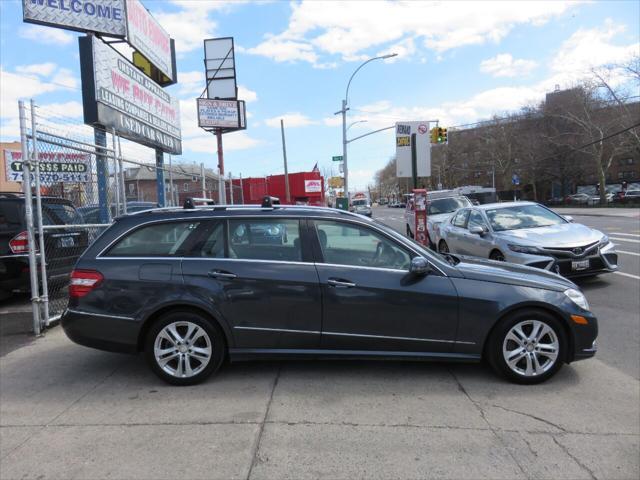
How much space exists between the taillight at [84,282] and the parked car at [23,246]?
275cm

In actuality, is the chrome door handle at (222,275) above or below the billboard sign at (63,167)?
below

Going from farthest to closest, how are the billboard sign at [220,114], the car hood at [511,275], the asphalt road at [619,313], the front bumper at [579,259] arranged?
the billboard sign at [220,114] → the front bumper at [579,259] → the asphalt road at [619,313] → the car hood at [511,275]

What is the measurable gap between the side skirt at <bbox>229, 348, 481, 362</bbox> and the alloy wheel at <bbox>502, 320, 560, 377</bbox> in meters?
0.28

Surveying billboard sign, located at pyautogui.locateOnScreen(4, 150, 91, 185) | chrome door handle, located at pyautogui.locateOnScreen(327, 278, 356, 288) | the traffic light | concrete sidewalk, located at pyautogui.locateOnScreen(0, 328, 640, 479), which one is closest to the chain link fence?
billboard sign, located at pyautogui.locateOnScreen(4, 150, 91, 185)

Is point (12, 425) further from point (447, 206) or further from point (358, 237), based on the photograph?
point (447, 206)

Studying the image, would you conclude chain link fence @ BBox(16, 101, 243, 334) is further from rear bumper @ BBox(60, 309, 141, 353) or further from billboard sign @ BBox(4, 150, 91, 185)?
rear bumper @ BBox(60, 309, 141, 353)

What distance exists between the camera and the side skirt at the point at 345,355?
4.05 m

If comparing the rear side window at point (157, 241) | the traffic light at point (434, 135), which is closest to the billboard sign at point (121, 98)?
the rear side window at point (157, 241)

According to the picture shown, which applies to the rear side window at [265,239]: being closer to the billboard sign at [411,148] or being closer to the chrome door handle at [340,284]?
the chrome door handle at [340,284]

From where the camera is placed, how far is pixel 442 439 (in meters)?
3.15

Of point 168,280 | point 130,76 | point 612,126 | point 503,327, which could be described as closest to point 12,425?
point 168,280

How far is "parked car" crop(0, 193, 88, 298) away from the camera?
6660 mm

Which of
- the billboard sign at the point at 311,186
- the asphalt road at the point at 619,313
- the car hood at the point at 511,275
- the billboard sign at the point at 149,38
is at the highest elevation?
the billboard sign at the point at 149,38

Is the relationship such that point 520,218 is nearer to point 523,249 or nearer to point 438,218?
point 523,249
